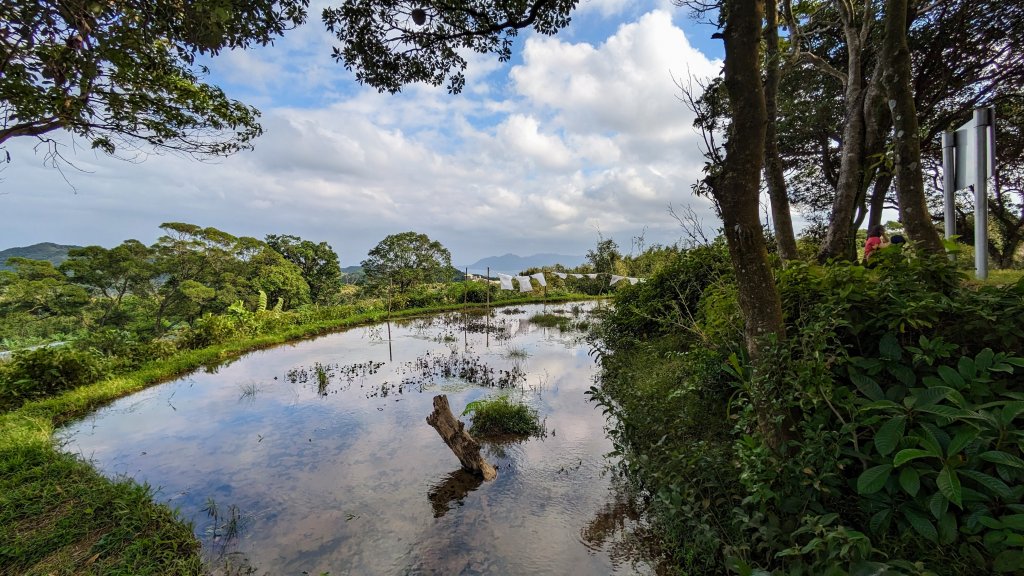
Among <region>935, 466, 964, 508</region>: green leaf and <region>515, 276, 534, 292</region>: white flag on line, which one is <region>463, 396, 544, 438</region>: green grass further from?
<region>515, 276, 534, 292</region>: white flag on line

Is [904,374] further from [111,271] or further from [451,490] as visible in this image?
[111,271]

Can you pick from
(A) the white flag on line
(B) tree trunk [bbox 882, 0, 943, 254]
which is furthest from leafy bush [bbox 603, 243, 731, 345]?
(A) the white flag on line

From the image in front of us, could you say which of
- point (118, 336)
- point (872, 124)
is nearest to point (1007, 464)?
point (872, 124)

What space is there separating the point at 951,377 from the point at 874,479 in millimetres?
640

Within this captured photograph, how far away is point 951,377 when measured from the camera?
1764 millimetres

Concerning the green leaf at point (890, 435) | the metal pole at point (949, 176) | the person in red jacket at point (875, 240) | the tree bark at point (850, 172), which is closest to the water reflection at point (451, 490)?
the green leaf at point (890, 435)

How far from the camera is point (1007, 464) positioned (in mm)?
1437

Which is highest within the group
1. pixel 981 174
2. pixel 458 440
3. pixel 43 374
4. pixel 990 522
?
pixel 981 174

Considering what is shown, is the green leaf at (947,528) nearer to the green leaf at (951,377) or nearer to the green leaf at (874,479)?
the green leaf at (874,479)

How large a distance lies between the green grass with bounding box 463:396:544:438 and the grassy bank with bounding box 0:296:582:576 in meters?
3.24

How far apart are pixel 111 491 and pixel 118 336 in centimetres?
754

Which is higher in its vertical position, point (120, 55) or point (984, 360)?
point (120, 55)

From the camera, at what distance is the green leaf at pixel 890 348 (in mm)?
2057

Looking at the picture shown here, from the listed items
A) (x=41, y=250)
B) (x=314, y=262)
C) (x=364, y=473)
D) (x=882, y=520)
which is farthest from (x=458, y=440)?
(x=41, y=250)
